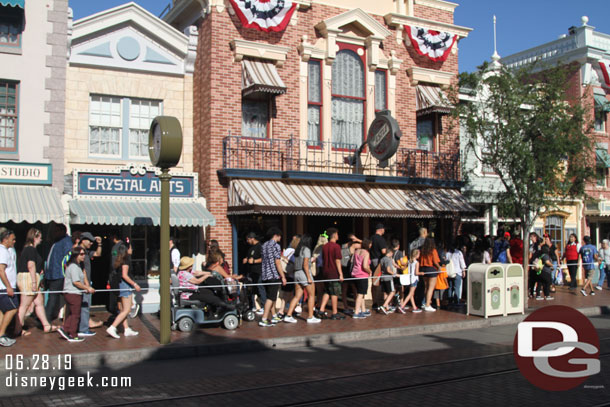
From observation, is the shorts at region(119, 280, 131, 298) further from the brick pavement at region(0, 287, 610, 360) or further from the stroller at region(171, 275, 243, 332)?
the stroller at region(171, 275, 243, 332)

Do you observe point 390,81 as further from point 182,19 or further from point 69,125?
point 69,125

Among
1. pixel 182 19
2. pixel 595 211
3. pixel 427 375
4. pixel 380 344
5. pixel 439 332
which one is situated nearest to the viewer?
pixel 427 375

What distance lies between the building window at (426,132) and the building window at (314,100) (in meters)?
3.46

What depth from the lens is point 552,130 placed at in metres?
14.4

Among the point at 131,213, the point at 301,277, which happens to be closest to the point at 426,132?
the point at 301,277

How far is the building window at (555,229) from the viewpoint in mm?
21969

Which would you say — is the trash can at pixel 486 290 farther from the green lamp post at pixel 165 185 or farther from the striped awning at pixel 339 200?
the green lamp post at pixel 165 185

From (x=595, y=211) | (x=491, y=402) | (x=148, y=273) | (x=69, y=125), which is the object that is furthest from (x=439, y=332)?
(x=595, y=211)

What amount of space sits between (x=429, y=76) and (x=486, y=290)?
750 centimetres

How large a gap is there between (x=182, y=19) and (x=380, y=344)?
10.8 metres

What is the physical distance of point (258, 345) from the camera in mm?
10602

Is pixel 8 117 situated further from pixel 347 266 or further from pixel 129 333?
pixel 347 266

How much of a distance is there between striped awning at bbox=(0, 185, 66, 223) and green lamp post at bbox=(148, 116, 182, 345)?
12.3 feet

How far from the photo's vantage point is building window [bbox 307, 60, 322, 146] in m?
16.7
